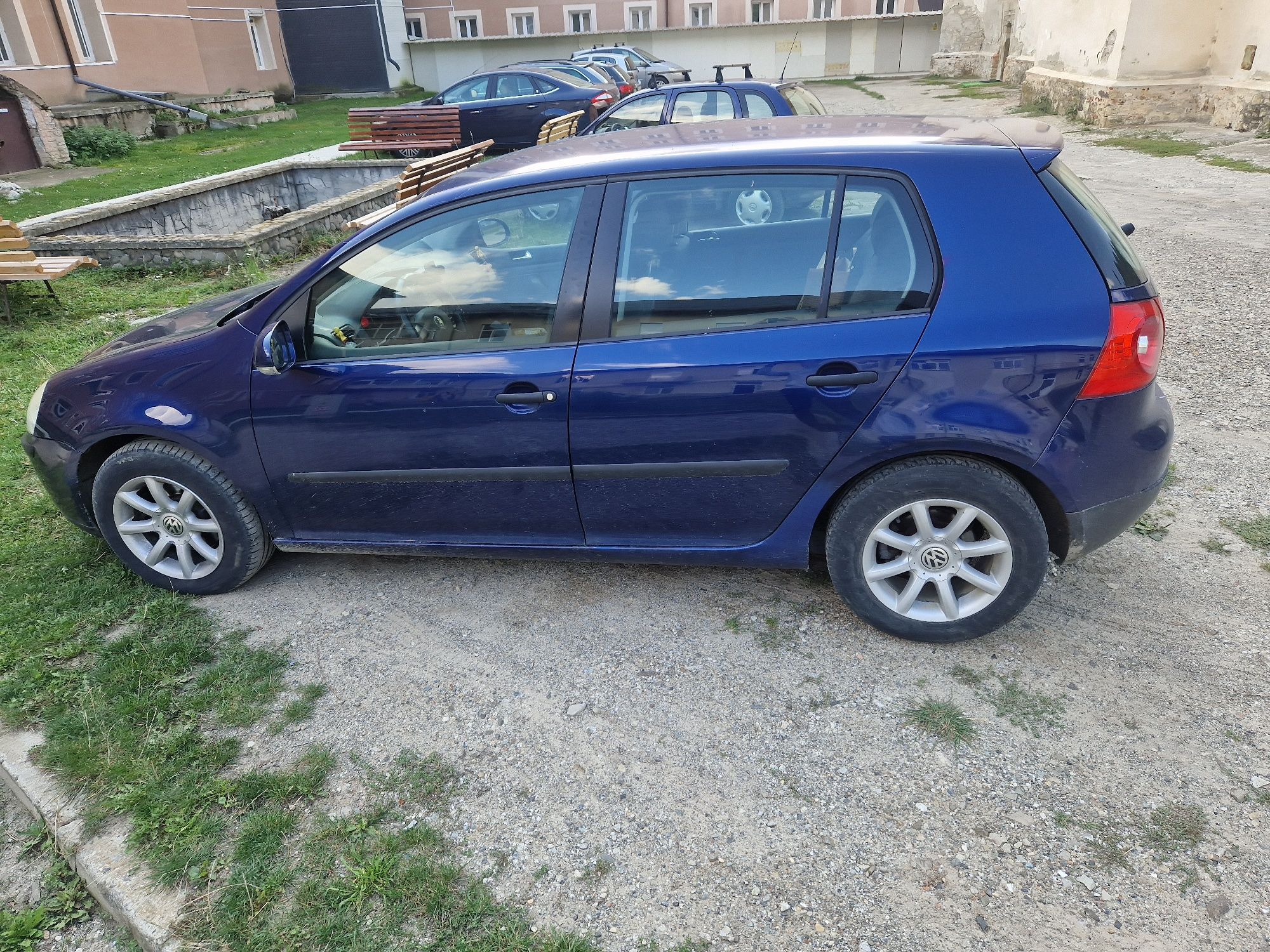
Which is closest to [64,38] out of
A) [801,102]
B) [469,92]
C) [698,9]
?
[469,92]

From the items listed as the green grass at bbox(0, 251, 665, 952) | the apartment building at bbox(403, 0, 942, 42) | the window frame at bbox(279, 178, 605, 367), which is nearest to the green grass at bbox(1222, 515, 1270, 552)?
the window frame at bbox(279, 178, 605, 367)

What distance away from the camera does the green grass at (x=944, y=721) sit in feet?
9.23

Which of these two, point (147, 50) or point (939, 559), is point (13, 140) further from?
point (939, 559)

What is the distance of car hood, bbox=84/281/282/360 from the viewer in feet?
12.4

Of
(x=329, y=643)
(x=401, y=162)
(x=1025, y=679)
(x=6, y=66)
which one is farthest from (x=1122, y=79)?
(x=6, y=66)

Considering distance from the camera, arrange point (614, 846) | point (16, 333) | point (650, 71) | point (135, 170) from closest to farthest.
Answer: point (614, 846) < point (16, 333) < point (135, 170) < point (650, 71)

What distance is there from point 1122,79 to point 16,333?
17.0 metres

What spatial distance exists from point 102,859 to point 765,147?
3072 millimetres

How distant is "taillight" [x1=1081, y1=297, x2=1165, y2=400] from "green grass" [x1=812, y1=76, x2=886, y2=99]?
2554cm

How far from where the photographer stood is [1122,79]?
15.5m

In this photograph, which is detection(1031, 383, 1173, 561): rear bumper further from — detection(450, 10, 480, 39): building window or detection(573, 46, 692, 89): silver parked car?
detection(450, 10, 480, 39): building window

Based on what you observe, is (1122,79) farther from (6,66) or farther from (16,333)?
(6,66)

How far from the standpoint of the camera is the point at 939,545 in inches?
122

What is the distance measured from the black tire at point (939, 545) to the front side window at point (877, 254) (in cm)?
57
